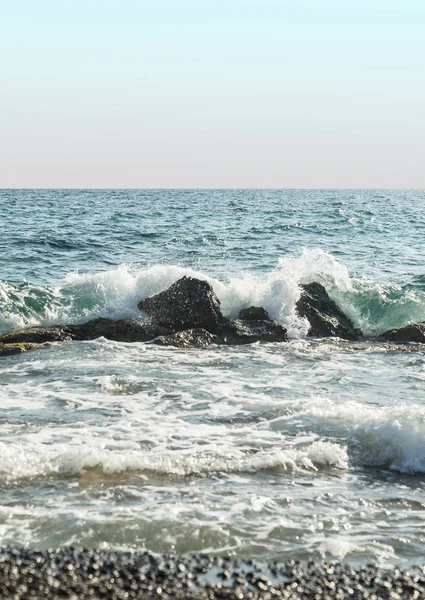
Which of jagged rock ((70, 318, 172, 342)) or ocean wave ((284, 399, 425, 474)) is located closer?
ocean wave ((284, 399, 425, 474))

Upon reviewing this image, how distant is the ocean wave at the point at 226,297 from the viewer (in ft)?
50.7

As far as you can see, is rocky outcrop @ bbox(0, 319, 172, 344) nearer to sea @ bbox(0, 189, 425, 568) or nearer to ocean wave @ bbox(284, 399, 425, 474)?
sea @ bbox(0, 189, 425, 568)

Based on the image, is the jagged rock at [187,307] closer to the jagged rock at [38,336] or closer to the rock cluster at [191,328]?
the rock cluster at [191,328]

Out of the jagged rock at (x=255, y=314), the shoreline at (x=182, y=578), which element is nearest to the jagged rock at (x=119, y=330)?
the jagged rock at (x=255, y=314)

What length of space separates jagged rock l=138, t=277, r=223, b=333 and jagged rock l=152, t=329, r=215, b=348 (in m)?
0.31

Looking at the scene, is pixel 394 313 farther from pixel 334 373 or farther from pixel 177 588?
pixel 177 588

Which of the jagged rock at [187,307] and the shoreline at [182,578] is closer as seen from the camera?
the shoreline at [182,578]

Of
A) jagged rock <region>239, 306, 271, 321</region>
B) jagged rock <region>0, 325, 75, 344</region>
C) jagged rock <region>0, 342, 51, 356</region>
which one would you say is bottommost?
jagged rock <region>0, 342, 51, 356</region>

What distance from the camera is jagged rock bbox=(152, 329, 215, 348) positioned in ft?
43.5

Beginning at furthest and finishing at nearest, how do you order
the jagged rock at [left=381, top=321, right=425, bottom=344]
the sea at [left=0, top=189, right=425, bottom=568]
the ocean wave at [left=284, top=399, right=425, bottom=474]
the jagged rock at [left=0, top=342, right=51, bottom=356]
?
the jagged rock at [left=381, top=321, right=425, bottom=344], the jagged rock at [left=0, top=342, right=51, bottom=356], the ocean wave at [left=284, top=399, right=425, bottom=474], the sea at [left=0, top=189, right=425, bottom=568]

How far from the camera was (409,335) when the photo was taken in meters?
14.6

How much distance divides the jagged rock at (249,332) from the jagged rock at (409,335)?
7.28 ft

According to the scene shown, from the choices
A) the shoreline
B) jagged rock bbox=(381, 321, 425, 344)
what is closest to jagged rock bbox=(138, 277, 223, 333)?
jagged rock bbox=(381, 321, 425, 344)

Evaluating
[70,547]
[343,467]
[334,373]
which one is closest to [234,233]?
[334,373]
